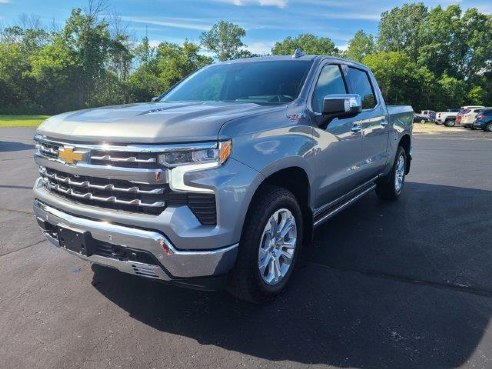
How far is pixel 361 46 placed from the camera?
7538 centimetres

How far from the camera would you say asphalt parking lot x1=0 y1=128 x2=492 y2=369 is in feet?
8.98

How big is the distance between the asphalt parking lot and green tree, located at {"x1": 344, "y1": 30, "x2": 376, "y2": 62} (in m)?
73.1

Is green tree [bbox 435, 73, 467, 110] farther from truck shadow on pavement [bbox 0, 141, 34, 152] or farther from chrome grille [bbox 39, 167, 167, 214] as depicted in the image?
chrome grille [bbox 39, 167, 167, 214]

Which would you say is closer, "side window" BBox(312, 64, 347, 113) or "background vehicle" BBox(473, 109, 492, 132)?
"side window" BBox(312, 64, 347, 113)

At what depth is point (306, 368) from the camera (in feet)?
8.61

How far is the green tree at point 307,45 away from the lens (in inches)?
2908

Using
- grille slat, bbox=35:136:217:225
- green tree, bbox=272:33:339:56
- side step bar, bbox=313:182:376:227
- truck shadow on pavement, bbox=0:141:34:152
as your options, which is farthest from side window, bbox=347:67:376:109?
green tree, bbox=272:33:339:56

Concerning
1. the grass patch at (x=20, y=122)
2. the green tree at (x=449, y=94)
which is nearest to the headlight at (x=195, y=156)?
the grass patch at (x=20, y=122)

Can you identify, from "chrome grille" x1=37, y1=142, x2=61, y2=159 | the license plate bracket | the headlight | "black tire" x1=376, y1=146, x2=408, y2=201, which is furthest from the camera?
"black tire" x1=376, y1=146, x2=408, y2=201

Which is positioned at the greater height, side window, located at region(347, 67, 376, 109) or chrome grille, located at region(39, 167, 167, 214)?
side window, located at region(347, 67, 376, 109)

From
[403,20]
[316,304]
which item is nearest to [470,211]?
[316,304]

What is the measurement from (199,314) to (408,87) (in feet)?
188

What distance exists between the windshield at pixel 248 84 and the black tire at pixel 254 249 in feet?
3.17

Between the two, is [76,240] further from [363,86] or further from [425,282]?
[363,86]
